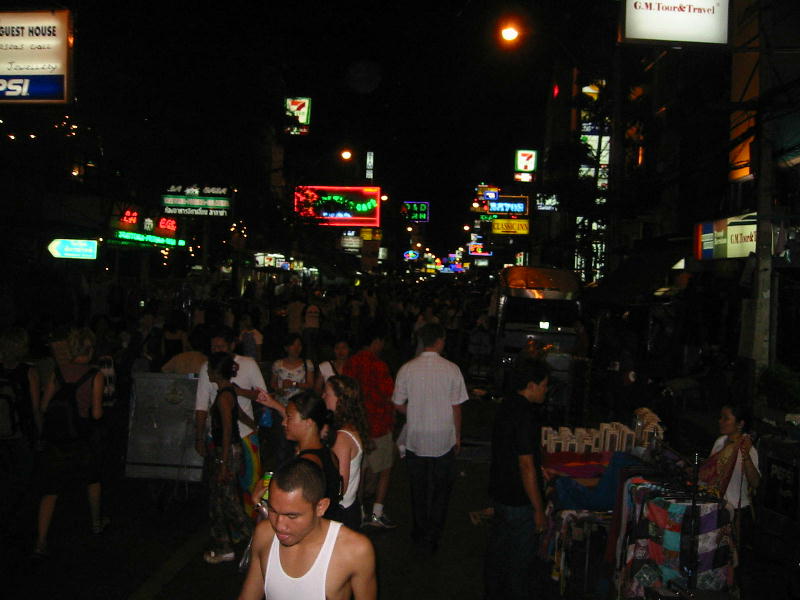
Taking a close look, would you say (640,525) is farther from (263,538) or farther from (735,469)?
(263,538)

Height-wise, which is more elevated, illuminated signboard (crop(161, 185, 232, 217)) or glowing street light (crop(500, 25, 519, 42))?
glowing street light (crop(500, 25, 519, 42))

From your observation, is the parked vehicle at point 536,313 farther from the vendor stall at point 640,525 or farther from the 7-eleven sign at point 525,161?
the 7-eleven sign at point 525,161

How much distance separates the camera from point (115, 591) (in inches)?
224

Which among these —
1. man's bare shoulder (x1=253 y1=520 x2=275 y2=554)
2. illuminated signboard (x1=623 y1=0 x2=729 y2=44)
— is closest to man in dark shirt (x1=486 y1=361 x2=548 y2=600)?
man's bare shoulder (x1=253 y1=520 x2=275 y2=554)

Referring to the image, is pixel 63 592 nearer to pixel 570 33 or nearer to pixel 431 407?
pixel 431 407

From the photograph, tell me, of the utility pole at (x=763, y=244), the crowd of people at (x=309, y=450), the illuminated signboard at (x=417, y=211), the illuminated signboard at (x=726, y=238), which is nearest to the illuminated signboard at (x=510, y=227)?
the illuminated signboard at (x=726, y=238)

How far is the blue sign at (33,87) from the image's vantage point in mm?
11008

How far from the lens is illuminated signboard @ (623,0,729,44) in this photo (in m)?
9.98

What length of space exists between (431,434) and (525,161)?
42607 millimetres

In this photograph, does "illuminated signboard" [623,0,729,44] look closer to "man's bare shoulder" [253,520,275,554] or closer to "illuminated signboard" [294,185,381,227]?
"man's bare shoulder" [253,520,275,554]

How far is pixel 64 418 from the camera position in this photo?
6.43 meters

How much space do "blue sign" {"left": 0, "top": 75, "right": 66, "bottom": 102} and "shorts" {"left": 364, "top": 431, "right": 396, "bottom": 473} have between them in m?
7.23

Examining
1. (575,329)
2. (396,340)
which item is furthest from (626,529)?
(396,340)

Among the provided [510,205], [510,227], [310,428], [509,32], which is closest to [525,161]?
[510,205]
